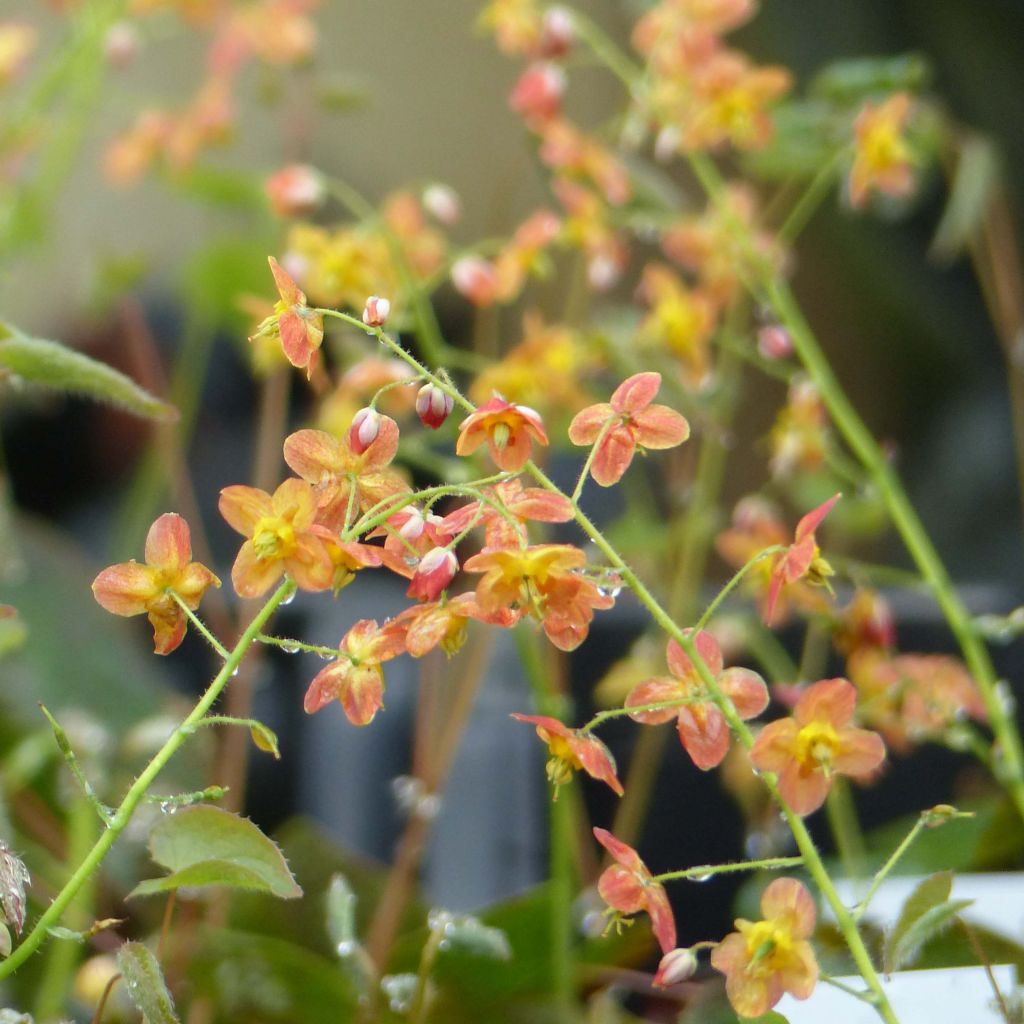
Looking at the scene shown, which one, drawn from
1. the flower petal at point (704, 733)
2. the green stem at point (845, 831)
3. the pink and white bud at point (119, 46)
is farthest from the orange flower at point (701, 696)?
the pink and white bud at point (119, 46)

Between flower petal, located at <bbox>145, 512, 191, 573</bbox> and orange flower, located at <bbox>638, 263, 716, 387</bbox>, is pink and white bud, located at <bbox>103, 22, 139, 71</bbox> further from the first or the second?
flower petal, located at <bbox>145, 512, 191, 573</bbox>

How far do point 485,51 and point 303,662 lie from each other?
1369 mm

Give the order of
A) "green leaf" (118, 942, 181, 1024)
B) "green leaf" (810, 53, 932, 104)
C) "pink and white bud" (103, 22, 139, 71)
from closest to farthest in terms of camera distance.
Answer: "green leaf" (118, 942, 181, 1024)
"green leaf" (810, 53, 932, 104)
"pink and white bud" (103, 22, 139, 71)

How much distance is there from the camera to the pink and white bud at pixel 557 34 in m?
0.55

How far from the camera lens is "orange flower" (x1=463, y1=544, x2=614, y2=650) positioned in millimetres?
251

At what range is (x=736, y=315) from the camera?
0.82 metres

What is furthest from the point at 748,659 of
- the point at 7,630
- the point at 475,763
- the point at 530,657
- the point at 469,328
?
the point at 469,328

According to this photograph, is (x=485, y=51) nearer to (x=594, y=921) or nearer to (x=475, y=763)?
(x=475, y=763)

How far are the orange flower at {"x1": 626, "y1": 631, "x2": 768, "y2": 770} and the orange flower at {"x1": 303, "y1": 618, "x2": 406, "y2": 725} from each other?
5 cm

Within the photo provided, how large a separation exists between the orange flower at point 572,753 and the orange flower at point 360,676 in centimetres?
3

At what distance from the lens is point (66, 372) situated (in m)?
0.32

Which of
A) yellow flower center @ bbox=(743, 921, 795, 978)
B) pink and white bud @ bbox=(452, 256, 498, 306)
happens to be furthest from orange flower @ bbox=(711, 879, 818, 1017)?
pink and white bud @ bbox=(452, 256, 498, 306)

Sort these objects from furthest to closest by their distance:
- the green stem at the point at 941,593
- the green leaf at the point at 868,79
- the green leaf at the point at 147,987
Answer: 1. the green leaf at the point at 868,79
2. the green stem at the point at 941,593
3. the green leaf at the point at 147,987

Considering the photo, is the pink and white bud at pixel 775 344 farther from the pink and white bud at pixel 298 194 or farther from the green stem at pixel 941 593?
the pink and white bud at pixel 298 194
